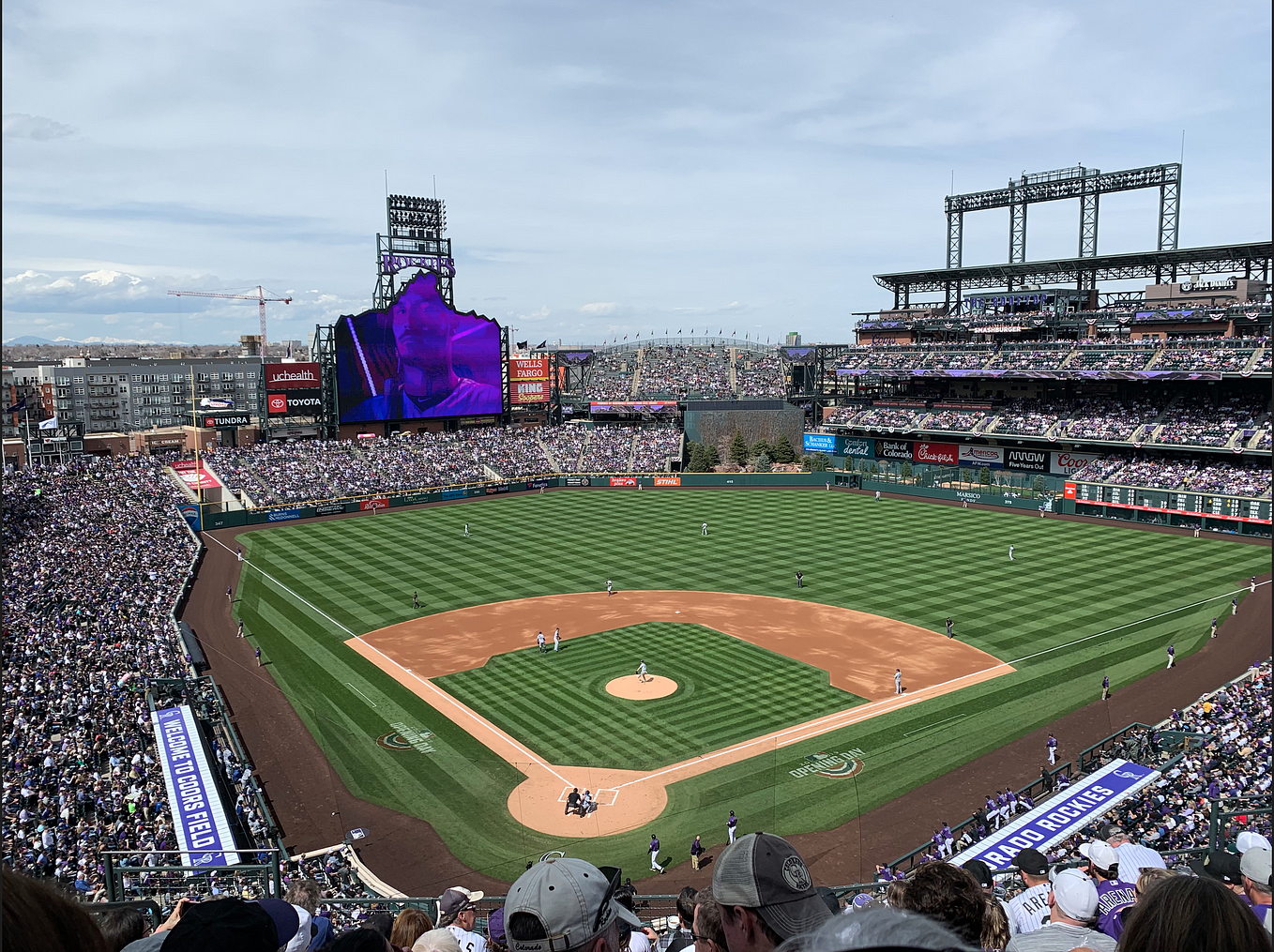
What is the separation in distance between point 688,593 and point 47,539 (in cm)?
3063

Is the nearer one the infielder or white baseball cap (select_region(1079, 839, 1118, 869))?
white baseball cap (select_region(1079, 839, 1118, 869))

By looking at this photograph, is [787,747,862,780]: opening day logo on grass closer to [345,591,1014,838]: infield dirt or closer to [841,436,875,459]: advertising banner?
[345,591,1014,838]: infield dirt

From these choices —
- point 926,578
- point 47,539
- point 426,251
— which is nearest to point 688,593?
point 926,578

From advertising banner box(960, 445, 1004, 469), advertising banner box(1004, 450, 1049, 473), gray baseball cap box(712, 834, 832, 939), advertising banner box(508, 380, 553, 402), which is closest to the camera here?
gray baseball cap box(712, 834, 832, 939)

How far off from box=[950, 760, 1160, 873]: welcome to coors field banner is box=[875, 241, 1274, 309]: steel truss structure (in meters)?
55.0

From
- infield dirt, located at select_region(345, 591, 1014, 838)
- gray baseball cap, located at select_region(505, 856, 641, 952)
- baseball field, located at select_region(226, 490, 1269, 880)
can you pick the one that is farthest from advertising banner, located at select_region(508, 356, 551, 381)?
gray baseball cap, located at select_region(505, 856, 641, 952)

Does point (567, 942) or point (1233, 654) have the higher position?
point (567, 942)

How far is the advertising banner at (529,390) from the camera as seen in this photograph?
3541 inches

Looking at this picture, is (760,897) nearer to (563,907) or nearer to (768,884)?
(768,884)

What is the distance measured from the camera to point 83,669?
27.5 m

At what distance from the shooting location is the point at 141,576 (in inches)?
1592

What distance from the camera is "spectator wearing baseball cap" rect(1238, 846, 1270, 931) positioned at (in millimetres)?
6055

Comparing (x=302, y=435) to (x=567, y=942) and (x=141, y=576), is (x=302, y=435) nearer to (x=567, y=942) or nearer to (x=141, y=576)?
(x=141, y=576)

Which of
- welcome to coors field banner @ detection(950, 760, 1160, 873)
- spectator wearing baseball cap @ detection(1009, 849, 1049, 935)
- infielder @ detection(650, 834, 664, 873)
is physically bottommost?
infielder @ detection(650, 834, 664, 873)
